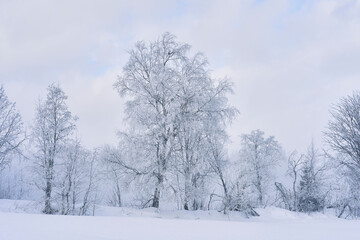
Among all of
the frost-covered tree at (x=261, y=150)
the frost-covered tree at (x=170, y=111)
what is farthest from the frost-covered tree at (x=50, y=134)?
the frost-covered tree at (x=261, y=150)

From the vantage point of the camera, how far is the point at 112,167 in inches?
661

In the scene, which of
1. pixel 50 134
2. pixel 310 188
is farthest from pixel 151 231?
pixel 310 188

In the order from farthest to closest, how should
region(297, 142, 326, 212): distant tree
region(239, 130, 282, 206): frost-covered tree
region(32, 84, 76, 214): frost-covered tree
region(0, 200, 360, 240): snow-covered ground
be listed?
region(239, 130, 282, 206): frost-covered tree < region(297, 142, 326, 212): distant tree < region(32, 84, 76, 214): frost-covered tree < region(0, 200, 360, 240): snow-covered ground

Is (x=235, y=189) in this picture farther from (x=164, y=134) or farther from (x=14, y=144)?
(x=14, y=144)

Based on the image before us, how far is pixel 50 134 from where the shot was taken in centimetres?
2033

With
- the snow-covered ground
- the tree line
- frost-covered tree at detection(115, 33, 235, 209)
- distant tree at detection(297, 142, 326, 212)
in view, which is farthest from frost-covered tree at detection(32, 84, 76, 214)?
distant tree at detection(297, 142, 326, 212)

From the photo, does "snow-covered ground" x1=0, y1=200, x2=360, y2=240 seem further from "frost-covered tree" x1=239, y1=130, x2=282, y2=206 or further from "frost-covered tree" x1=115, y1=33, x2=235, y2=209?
"frost-covered tree" x1=239, y1=130, x2=282, y2=206

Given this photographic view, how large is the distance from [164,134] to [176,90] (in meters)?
2.61

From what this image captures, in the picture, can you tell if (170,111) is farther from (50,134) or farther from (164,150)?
(50,134)

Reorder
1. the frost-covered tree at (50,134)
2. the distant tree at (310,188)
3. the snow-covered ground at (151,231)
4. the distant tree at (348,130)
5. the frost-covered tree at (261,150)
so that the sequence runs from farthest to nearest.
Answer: the frost-covered tree at (261,150) < the distant tree at (310,188) < the frost-covered tree at (50,134) < the distant tree at (348,130) < the snow-covered ground at (151,231)

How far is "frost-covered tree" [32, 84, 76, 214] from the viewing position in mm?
18938

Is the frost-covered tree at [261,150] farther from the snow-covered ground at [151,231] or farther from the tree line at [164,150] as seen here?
the snow-covered ground at [151,231]

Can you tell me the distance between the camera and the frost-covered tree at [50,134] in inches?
746

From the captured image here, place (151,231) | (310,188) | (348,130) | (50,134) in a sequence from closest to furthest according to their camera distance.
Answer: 1. (151,231)
2. (348,130)
3. (50,134)
4. (310,188)
